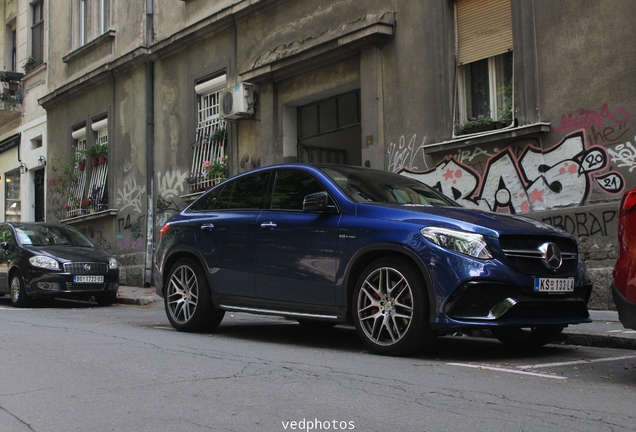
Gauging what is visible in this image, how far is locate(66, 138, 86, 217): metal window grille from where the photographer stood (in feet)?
71.6

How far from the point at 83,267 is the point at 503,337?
8307mm

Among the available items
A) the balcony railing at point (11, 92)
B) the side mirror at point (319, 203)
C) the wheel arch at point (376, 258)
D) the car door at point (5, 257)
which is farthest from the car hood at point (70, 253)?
the balcony railing at point (11, 92)

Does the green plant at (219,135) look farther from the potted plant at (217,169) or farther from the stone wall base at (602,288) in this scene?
the stone wall base at (602,288)

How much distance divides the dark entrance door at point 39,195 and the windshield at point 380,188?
19.7 meters

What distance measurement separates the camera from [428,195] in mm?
7570

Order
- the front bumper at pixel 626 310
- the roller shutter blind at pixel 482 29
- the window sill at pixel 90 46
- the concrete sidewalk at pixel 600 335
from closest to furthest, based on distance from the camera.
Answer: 1. the front bumper at pixel 626 310
2. the concrete sidewalk at pixel 600 335
3. the roller shutter blind at pixel 482 29
4. the window sill at pixel 90 46

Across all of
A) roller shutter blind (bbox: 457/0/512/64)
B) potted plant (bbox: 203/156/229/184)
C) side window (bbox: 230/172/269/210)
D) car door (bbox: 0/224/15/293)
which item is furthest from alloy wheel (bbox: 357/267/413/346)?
potted plant (bbox: 203/156/229/184)

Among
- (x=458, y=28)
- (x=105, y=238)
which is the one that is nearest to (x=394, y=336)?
(x=458, y=28)

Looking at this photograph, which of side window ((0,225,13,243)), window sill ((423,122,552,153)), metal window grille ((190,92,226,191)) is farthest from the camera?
metal window grille ((190,92,226,191))

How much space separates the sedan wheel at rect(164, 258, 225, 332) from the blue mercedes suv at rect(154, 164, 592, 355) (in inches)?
0.6

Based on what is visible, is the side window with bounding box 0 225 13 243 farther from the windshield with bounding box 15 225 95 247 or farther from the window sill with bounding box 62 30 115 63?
the window sill with bounding box 62 30 115 63

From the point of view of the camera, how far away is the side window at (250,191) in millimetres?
7902

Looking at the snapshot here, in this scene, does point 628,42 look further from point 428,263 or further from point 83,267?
point 83,267

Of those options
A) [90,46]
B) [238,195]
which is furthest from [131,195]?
[238,195]
